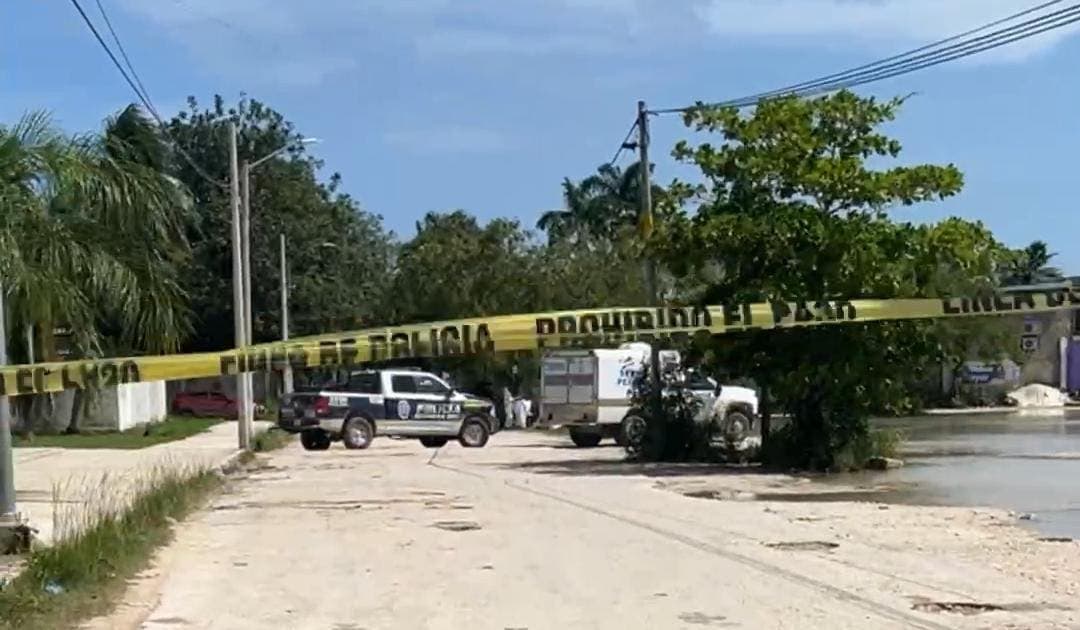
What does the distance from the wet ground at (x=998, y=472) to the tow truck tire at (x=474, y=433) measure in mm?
10183

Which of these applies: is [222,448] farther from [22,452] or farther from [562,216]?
[562,216]

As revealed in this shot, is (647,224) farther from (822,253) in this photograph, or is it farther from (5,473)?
(5,473)

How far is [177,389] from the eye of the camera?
6962 centimetres

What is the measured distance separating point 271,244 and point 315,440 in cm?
2905

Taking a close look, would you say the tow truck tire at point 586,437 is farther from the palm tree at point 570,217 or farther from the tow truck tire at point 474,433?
the palm tree at point 570,217

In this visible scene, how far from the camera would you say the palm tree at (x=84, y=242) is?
18672mm

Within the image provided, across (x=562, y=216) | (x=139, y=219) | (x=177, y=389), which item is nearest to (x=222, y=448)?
(x=139, y=219)

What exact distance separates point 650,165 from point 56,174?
1716 cm

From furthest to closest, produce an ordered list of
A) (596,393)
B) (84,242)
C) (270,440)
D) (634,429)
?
(270,440), (596,393), (634,429), (84,242)

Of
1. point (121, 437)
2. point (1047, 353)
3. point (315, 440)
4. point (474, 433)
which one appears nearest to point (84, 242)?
point (315, 440)

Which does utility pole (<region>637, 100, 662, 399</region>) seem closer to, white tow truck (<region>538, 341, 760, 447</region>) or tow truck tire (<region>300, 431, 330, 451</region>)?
white tow truck (<region>538, 341, 760, 447</region>)

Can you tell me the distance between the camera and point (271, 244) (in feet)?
216

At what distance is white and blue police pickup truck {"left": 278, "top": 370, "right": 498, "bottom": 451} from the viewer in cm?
3716

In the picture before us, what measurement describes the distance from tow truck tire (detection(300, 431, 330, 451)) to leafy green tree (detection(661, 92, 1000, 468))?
1245cm
